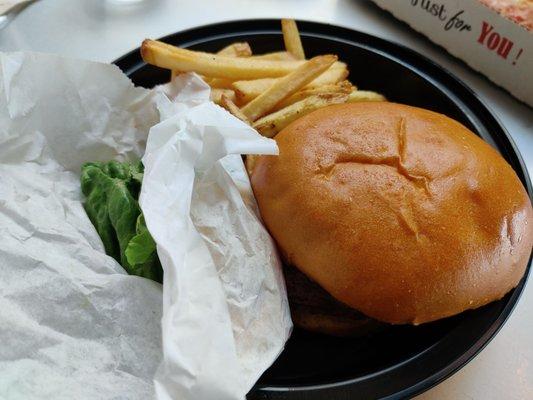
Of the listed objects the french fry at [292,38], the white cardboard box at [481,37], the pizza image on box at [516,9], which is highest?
the pizza image on box at [516,9]

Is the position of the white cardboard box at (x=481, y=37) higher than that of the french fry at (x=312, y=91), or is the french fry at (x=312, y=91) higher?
the white cardboard box at (x=481, y=37)

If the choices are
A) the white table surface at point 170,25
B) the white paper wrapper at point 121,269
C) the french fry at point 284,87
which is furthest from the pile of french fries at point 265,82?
the white table surface at point 170,25

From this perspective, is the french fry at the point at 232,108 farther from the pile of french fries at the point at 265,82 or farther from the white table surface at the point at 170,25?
the white table surface at the point at 170,25

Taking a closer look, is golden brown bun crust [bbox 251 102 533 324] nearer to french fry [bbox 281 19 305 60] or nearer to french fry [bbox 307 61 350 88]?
french fry [bbox 307 61 350 88]

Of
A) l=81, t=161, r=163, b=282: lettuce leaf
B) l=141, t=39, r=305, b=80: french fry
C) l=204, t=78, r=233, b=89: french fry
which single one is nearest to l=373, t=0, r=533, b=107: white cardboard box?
l=141, t=39, r=305, b=80: french fry

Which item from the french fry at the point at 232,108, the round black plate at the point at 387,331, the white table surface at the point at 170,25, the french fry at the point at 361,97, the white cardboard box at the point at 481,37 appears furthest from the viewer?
the white table surface at the point at 170,25

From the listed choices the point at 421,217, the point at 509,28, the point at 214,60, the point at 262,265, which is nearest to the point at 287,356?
the point at 262,265

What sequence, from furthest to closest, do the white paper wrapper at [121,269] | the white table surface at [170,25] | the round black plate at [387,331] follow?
the white table surface at [170,25]
the round black plate at [387,331]
the white paper wrapper at [121,269]

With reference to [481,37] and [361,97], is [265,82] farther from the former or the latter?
[481,37]
